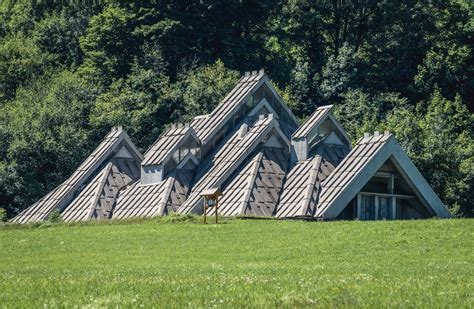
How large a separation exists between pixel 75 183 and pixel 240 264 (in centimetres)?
3236

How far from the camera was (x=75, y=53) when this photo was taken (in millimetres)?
125938

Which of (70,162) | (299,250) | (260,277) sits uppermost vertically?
(260,277)

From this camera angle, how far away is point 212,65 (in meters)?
109

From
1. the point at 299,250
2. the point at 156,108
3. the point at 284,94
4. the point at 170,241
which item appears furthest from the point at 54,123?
the point at 299,250

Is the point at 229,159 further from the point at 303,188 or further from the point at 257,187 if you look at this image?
the point at 303,188

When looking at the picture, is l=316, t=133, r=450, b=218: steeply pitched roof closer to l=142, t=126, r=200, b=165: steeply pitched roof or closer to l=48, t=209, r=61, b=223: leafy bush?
l=142, t=126, r=200, b=165: steeply pitched roof

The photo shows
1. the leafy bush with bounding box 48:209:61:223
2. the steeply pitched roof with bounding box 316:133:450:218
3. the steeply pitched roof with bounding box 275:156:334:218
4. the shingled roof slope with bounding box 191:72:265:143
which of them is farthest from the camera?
the shingled roof slope with bounding box 191:72:265:143

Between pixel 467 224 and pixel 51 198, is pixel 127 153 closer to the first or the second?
pixel 51 198

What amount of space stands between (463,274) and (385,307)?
32.6 ft

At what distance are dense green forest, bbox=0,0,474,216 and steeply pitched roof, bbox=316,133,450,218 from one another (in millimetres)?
21048

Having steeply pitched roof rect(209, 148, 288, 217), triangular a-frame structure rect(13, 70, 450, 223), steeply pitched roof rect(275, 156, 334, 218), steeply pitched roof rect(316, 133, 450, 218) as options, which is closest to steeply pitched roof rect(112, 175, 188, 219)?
triangular a-frame structure rect(13, 70, 450, 223)

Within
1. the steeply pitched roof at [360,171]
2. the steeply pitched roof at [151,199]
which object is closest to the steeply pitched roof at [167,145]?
the steeply pitched roof at [151,199]

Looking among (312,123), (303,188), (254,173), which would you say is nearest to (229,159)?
(254,173)

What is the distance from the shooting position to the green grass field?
1163 inches
